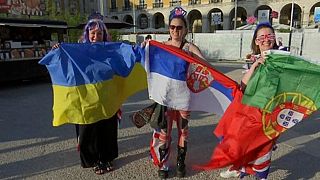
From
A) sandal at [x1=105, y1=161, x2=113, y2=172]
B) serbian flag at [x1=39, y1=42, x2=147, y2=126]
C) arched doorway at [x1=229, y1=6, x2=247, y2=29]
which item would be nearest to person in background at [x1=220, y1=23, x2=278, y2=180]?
serbian flag at [x1=39, y1=42, x2=147, y2=126]

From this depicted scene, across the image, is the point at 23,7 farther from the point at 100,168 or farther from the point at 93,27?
the point at 100,168

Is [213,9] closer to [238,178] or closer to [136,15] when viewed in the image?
[136,15]

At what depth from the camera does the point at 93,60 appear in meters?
3.51

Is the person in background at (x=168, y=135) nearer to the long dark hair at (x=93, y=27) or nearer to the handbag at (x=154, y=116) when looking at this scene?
the handbag at (x=154, y=116)

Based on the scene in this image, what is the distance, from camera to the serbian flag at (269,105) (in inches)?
108

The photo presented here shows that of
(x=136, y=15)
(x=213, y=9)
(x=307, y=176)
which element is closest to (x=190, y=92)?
(x=307, y=176)

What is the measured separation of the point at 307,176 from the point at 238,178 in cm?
84

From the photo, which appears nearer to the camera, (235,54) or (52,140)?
(52,140)

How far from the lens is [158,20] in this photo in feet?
179

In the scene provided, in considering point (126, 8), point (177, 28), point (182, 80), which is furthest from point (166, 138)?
point (126, 8)

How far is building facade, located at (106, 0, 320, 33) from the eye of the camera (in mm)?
37875

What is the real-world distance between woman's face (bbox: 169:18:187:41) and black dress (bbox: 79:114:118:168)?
1.29 metres

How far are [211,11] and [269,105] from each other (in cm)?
4513

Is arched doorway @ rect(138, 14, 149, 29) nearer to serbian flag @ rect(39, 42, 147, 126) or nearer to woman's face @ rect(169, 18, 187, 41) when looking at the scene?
serbian flag @ rect(39, 42, 147, 126)
